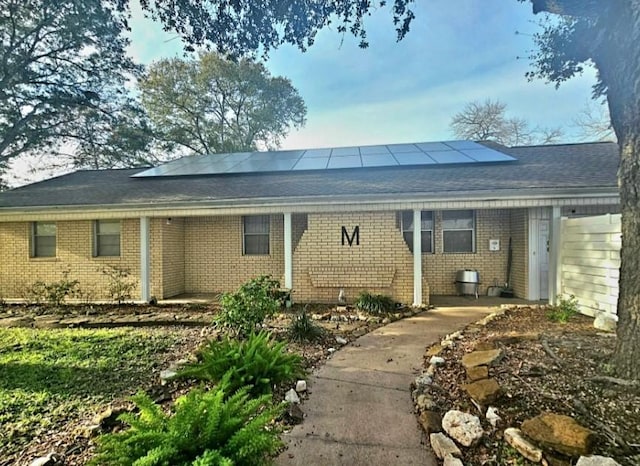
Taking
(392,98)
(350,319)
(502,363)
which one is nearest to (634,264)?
(502,363)

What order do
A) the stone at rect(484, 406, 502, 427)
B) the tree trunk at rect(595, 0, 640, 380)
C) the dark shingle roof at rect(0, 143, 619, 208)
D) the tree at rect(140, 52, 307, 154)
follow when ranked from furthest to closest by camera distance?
the tree at rect(140, 52, 307, 154), the dark shingle roof at rect(0, 143, 619, 208), the tree trunk at rect(595, 0, 640, 380), the stone at rect(484, 406, 502, 427)

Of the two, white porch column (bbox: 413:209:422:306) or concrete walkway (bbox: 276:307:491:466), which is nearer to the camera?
concrete walkway (bbox: 276:307:491:466)

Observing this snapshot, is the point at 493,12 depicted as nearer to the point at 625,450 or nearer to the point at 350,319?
the point at 350,319

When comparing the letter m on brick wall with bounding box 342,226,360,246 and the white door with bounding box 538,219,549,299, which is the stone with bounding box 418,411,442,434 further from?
the white door with bounding box 538,219,549,299

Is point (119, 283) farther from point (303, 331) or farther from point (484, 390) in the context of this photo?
point (484, 390)

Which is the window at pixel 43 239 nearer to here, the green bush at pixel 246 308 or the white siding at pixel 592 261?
the green bush at pixel 246 308

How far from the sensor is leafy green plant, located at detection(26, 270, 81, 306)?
28.9 feet

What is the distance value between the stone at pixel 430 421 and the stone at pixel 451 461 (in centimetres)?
35

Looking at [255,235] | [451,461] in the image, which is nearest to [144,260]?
[255,235]

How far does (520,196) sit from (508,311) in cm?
241

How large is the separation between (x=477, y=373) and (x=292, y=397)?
1.81 meters

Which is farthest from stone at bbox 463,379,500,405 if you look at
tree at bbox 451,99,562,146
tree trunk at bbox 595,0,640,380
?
tree at bbox 451,99,562,146

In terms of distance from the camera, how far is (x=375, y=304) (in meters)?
7.45

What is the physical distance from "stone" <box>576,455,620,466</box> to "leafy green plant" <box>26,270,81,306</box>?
1031 centimetres
